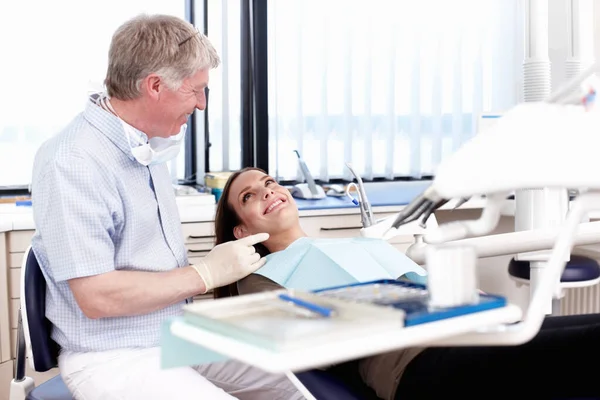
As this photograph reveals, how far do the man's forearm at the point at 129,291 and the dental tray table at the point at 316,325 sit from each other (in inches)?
24.5

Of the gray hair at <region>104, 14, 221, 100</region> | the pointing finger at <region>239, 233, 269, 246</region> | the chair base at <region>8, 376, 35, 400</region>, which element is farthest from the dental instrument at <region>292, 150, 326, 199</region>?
the chair base at <region>8, 376, 35, 400</region>

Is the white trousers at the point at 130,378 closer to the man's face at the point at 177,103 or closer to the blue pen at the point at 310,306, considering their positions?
the man's face at the point at 177,103

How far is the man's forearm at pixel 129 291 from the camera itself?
1.53 meters

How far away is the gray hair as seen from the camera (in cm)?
169

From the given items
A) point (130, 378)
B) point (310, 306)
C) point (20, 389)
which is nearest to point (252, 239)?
point (130, 378)

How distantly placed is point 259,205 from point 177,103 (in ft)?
1.54

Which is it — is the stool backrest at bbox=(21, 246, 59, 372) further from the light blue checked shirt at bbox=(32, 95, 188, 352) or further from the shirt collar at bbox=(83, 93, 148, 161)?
the shirt collar at bbox=(83, 93, 148, 161)

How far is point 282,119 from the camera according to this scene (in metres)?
3.58

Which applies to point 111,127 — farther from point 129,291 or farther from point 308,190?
point 308,190

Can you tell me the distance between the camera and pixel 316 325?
0.83m

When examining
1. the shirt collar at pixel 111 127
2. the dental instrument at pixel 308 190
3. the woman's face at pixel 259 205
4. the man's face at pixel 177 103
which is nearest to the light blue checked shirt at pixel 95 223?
the shirt collar at pixel 111 127

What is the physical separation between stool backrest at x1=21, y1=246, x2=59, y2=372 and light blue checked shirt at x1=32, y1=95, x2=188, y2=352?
0.02 m

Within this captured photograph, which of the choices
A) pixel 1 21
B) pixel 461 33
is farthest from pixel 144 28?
pixel 461 33

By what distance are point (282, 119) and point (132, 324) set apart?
80.9 inches
